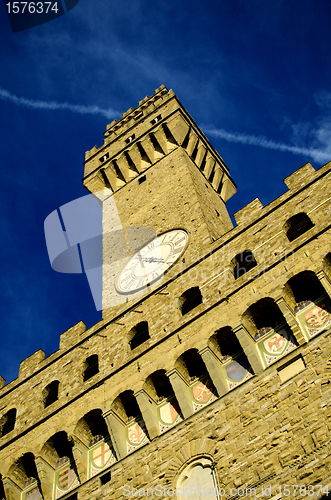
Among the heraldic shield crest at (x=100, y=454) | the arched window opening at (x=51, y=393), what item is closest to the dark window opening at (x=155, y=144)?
the arched window opening at (x=51, y=393)

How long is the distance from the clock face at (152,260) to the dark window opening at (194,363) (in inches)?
144

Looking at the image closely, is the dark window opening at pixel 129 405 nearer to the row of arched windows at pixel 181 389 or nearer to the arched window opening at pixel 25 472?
the row of arched windows at pixel 181 389

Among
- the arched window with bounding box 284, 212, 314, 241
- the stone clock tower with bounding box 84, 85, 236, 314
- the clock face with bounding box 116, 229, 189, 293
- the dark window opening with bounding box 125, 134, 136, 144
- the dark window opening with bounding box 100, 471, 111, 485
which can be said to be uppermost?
the dark window opening with bounding box 125, 134, 136, 144

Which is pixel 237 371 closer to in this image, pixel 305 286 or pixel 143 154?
pixel 305 286

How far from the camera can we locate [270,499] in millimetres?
8688

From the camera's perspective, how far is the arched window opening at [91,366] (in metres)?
14.1

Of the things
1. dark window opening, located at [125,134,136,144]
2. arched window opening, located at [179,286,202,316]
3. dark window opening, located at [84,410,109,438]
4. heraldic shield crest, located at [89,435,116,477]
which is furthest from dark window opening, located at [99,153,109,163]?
heraldic shield crest, located at [89,435,116,477]

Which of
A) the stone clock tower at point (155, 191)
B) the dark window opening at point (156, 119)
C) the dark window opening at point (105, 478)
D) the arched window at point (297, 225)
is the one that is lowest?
the dark window opening at point (105, 478)

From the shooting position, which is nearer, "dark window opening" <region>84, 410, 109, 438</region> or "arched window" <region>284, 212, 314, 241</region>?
"dark window opening" <region>84, 410, 109, 438</region>

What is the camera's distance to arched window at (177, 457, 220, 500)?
972 cm

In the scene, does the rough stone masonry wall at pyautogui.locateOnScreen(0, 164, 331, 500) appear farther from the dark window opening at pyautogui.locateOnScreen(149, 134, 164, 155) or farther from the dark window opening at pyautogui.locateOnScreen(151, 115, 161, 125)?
the dark window opening at pyautogui.locateOnScreen(151, 115, 161, 125)

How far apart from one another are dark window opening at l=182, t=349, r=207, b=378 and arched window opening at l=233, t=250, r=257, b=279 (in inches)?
90.0

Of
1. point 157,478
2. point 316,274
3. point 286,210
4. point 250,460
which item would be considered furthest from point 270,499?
point 286,210

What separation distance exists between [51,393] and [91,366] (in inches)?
53.3
